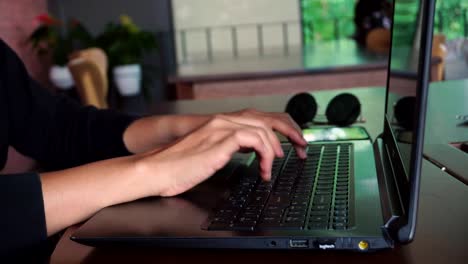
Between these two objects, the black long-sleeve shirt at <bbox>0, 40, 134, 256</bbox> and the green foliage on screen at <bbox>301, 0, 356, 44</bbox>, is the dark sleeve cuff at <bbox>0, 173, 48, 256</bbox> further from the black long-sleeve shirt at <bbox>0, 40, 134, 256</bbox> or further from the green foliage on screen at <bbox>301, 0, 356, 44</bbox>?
the green foliage on screen at <bbox>301, 0, 356, 44</bbox>

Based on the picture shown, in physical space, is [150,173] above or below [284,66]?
above

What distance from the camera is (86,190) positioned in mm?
720

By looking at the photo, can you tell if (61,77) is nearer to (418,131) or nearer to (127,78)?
(127,78)

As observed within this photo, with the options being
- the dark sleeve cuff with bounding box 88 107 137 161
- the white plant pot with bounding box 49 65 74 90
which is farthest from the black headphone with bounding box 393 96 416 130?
the white plant pot with bounding box 49 65 74 90

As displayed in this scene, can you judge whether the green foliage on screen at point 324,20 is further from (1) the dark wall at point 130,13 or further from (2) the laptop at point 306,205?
(2) the laptop at point 306,205

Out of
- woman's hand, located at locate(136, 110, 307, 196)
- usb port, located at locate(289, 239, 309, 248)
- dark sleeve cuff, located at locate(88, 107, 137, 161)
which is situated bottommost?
dark sleeve cuff, located at locate(88, 107, 137, 161)

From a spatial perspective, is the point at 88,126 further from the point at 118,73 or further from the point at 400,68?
the point at 118,73

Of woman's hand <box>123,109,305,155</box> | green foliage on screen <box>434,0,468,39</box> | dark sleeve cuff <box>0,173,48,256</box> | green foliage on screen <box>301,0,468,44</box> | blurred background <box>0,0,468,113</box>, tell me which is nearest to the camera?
dark sleeve cuff <box>0,173,48,256</box>

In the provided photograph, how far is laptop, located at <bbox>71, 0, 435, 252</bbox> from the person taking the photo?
0.54 metres

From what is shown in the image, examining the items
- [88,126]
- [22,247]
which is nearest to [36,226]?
[22,247]

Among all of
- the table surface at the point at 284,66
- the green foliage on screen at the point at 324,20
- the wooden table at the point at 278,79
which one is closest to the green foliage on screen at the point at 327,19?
the green foliage on screen at the point at 324,20

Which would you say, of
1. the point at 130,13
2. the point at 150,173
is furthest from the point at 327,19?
the point at 150,173

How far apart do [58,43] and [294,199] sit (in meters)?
5.20

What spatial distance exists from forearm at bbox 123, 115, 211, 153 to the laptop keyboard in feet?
0.59
